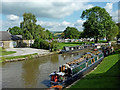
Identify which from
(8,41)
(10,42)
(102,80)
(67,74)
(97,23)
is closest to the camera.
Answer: (102,80)

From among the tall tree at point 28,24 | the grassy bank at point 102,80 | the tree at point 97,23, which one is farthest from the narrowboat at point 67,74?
the tree at point 97,23

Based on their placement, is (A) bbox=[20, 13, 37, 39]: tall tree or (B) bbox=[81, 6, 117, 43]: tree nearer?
(A) bbox=[20, 13, 37, 39]: tall tree

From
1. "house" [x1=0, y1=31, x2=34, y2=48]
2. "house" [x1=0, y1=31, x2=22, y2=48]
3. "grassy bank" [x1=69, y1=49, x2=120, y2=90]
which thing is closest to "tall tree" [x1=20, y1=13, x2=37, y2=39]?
"house" [x1=0, y1=31, x2=34, y2=48]

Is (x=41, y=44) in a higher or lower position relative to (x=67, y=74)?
higher

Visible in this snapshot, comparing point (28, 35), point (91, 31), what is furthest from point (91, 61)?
point (91, 31)

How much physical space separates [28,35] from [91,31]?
19.1 meters

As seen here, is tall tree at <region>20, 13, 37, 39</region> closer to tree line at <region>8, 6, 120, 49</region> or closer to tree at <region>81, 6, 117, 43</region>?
tree line at <region>8, 6, 120, 49</region>

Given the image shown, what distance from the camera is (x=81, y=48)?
3394cm

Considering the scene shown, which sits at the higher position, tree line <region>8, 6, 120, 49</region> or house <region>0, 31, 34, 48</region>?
tree line <region>8, 6, 120, 49</region>

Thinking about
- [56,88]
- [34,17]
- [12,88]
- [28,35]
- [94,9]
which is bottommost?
[12,88]

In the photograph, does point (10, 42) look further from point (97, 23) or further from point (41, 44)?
point (97, 23)

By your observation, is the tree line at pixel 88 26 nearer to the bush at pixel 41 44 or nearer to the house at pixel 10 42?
the bush at pixel 41 44

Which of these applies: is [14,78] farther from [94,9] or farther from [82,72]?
[94,9]

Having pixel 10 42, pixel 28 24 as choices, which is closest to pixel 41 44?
pixel 28 24
